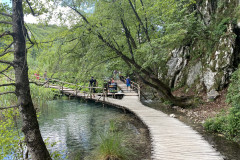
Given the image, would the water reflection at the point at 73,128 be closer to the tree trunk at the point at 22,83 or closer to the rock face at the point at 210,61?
the tree trunk at the point at 22,83

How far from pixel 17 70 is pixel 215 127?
7463mm

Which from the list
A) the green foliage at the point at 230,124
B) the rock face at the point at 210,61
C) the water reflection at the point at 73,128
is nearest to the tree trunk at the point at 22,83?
the water reflection at the point at 73,128

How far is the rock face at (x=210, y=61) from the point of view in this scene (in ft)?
34.6

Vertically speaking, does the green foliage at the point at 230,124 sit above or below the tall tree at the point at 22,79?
below

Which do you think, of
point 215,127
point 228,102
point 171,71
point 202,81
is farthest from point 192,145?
point 171,71

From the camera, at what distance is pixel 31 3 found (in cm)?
450

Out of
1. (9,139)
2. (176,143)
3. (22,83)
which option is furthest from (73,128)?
(22,83)

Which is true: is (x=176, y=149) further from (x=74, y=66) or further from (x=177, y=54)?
(x=177, y=54)

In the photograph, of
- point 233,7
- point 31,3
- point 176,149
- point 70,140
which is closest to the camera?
point 31,3

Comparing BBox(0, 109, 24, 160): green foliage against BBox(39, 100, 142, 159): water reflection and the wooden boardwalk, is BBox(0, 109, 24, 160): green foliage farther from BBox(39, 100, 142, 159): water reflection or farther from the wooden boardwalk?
the wooden boardwalk

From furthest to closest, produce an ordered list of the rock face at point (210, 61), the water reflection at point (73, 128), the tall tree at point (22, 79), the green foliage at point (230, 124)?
the rock face at point (210, 61), the water reflection at point (73, 128), the green foliage at point (230, 124), the tall tree at point (22, 79)

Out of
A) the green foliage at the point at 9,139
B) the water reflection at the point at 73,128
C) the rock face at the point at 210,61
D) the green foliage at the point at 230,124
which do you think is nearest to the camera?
the green foliage at the point at 9,139

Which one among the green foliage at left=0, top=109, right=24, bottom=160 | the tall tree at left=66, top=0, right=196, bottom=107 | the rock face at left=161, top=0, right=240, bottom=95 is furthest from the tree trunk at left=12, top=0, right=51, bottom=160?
the rock face at left=161, top=0, right=240, bottom=95

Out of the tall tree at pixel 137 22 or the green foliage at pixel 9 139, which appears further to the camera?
the tall tree at pixel 137 22
